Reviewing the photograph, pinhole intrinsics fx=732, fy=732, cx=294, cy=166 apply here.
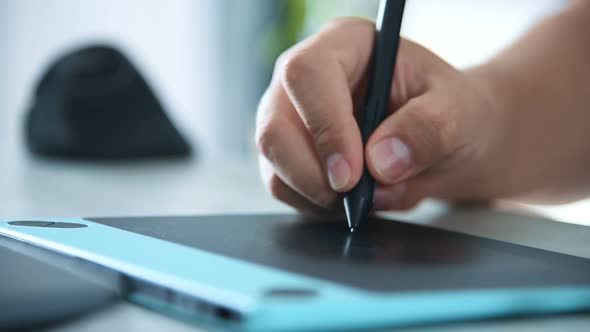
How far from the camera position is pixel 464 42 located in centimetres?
226

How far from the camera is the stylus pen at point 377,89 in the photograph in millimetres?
543

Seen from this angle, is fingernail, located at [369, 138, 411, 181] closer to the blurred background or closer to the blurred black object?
the blurred background

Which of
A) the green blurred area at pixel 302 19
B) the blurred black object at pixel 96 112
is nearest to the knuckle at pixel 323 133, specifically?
the blurred black object at pixel 96 112

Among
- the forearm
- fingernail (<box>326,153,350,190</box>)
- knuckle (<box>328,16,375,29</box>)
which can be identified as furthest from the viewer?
the forearm

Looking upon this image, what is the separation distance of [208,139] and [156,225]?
2.87 m

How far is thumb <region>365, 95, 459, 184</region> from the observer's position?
54cm

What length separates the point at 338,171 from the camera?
53 centimetres

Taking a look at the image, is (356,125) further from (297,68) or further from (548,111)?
(548,111)

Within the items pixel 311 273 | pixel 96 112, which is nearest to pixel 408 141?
pixel 311 273

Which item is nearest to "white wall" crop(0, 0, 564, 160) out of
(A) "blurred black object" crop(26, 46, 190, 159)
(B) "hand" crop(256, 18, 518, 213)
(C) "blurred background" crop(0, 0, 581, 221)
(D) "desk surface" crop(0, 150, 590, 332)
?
(C) "blurred background" crop(0, 0, 581, 221)

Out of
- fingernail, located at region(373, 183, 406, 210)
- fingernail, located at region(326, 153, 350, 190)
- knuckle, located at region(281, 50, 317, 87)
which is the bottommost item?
fingernail, located at region(373, 183, 406, 210)

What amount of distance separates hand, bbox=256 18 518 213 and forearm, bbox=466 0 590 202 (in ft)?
0.22

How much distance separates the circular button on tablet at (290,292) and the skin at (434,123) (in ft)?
0.84

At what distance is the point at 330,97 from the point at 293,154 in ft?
0.22
